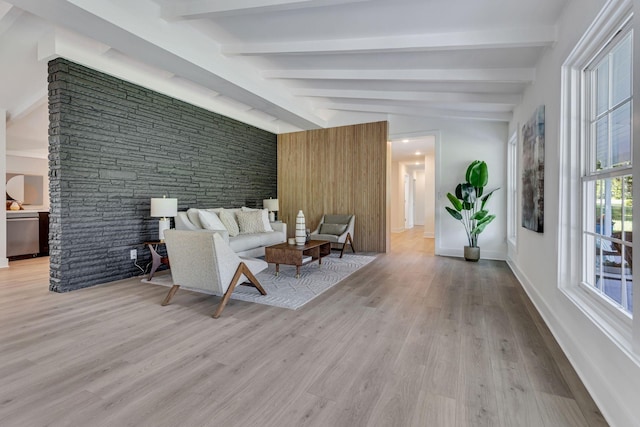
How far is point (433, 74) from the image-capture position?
3648 mm

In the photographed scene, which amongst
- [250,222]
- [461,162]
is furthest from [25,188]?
[461,162]

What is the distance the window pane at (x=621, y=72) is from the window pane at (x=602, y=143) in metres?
0.18

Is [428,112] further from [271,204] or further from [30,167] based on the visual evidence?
[30,167]

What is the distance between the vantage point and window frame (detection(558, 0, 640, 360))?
1.78 meters

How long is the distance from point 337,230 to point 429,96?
2.84m

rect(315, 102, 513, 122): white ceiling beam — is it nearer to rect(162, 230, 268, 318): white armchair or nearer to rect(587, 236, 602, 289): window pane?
rect(587, 236, 602, 289): window pane

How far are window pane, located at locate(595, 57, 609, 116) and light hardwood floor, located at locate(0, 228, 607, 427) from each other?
1684mm

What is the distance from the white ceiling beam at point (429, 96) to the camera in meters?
4.20

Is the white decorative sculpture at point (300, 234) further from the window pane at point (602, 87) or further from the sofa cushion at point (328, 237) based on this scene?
the window pane at point (602, 87)

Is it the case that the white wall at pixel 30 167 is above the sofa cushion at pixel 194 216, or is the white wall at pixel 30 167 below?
above

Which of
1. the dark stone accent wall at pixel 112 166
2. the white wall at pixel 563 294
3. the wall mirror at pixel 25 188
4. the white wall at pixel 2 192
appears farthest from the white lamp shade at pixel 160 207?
the wall mirror at pixel 25 188

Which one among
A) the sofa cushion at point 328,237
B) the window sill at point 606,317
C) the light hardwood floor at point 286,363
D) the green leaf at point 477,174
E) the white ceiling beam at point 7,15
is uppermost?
the white ceiling beam at point 7,15

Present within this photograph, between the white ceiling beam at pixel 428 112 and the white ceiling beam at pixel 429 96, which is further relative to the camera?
the white ceiling beam at pixel 428 112

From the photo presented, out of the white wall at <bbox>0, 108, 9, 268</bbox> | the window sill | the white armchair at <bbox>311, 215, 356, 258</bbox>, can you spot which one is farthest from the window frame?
the white wall at <bbox>0, 108, 9, 268</bbox>
